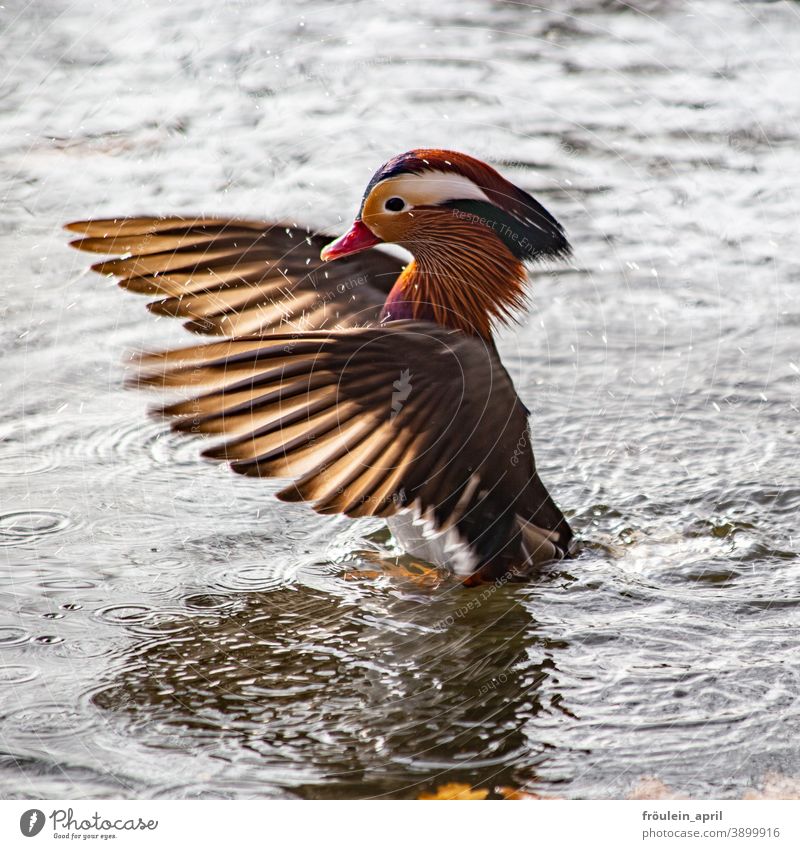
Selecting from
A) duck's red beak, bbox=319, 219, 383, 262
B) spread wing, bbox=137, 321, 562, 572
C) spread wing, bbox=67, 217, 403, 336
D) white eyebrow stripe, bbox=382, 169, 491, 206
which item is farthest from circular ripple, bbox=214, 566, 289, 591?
white eyebrow stripe, bbox=382, 169, 491, 206

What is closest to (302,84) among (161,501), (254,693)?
(161,501)

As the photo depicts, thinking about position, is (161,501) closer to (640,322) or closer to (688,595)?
(688,595)

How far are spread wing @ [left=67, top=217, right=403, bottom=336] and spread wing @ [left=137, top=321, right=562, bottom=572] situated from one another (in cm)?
22

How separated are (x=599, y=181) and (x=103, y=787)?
206cm

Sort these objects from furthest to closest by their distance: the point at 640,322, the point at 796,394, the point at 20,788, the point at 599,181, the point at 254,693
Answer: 1. the point at 599,181
2. the point at 640,322
3. the point at 796,394
4. the point at 254,693
5. the point at 20,788

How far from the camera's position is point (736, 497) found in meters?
2.02

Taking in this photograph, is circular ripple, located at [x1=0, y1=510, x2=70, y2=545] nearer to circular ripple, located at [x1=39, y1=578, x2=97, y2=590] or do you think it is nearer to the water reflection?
circular ripple, located at [x1=39, y1=578, x2=97, y2=590]

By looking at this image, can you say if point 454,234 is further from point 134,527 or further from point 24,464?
point 24,464

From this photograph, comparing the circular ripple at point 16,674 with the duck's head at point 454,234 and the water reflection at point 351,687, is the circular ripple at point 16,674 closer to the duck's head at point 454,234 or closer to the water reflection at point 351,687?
the water reflection at point 351,687

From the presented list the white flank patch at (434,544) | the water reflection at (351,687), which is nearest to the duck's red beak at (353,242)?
the white flank patch at (434,544)

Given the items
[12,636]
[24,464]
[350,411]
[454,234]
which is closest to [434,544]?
[350,411]

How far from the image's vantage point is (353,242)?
1825 mm
